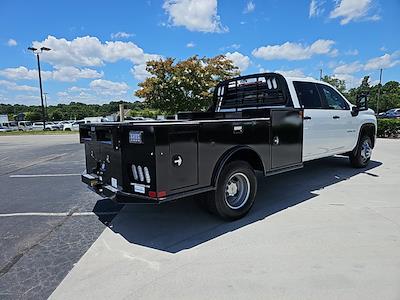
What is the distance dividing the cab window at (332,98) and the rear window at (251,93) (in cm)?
122

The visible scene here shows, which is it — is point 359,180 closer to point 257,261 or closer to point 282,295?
point 257,261

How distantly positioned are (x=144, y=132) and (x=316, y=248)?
2382 mm

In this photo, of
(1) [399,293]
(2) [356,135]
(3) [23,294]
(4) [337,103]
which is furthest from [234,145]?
(2) [356,135]

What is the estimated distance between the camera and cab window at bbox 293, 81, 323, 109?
572cm

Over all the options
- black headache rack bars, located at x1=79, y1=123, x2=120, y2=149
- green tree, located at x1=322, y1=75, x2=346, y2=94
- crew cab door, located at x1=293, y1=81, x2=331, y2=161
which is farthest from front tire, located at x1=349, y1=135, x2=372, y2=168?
green tree, located at x1=322, y1=75, x2=346, y2=94

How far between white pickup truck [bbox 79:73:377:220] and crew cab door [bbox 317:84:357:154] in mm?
23

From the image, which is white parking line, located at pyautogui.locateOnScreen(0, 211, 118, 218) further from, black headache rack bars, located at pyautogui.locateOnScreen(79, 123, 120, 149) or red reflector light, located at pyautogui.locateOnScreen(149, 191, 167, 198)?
red reflector light, located at pyautogui.locateOnScreen(149, 191, 167, 198)

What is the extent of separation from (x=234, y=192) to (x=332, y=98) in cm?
368

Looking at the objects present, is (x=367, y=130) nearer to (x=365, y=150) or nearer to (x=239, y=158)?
(x=365, y=150)

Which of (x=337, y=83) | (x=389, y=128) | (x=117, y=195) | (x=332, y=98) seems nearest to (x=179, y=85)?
(x=389, y=128)

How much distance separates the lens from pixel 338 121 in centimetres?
662

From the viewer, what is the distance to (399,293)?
2.61 m

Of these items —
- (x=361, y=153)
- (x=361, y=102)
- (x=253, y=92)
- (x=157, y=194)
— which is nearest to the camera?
(x=157, y=194)

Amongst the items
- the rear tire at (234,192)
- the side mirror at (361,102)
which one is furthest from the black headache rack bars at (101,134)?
the side mirror at (361,102)
